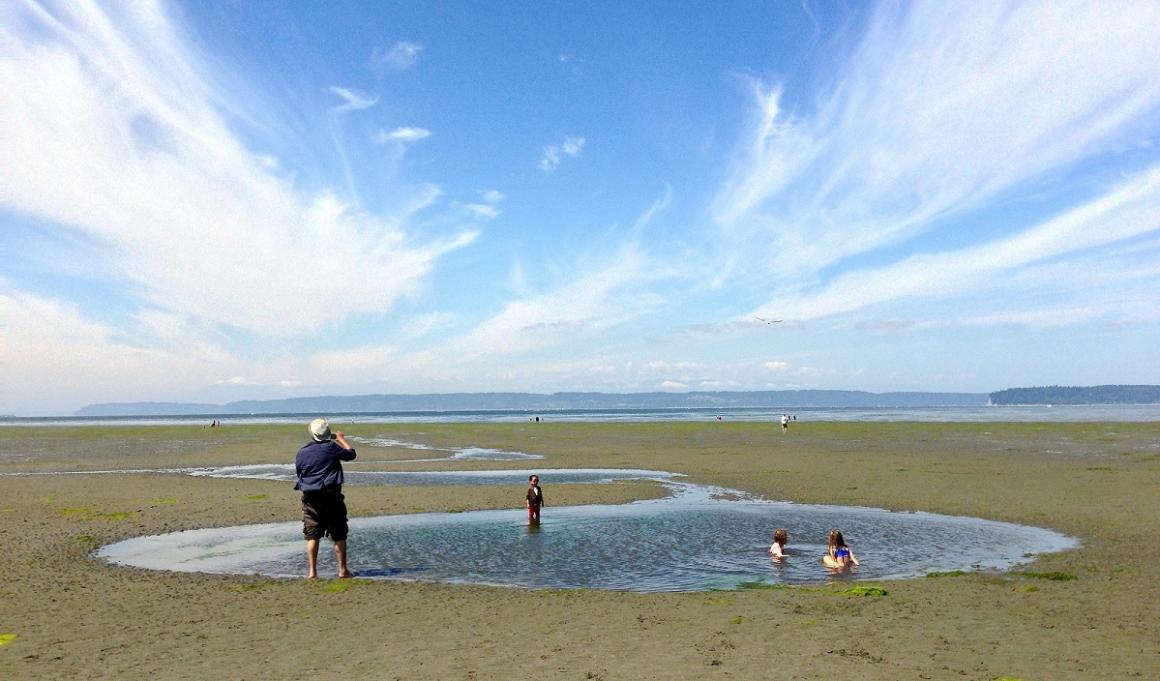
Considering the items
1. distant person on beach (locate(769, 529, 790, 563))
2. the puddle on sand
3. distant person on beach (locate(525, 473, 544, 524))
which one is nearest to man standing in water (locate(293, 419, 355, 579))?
distant person on beach (locate(525, 473, 544, 524))

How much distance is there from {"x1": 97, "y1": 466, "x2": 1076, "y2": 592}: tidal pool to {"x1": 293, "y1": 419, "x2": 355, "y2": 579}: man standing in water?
5.35ft

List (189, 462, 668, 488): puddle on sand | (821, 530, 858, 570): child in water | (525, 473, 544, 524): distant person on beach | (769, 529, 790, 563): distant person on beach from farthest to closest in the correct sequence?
(189, 462, 668, 488): puddle on sand, (525, 473, 544, 524): distant person on beach, (769, 529, 790, 563): distant person on beach, (821, 530, 858, 570): child in water

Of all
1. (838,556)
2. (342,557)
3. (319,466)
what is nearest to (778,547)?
(838,556)

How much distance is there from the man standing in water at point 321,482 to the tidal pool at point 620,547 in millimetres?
1632

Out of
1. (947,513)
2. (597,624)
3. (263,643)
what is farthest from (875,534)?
(263,643)

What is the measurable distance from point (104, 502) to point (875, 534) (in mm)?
26164

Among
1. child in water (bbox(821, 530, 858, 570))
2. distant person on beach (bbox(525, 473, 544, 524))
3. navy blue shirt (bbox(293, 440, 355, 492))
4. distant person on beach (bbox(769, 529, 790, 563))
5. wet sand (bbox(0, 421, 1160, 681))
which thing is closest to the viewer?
wet sand (bbox(0, 421, 1160, 681))

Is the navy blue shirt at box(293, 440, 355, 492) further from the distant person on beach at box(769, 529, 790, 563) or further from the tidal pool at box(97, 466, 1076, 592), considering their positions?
the distant person on beach at box(769, 529, 790, 563)

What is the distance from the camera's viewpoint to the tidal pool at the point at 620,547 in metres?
15.3

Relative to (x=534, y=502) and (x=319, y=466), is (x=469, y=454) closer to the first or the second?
(x=534, y=502)

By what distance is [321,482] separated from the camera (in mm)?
13562

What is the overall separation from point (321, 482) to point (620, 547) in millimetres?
7970

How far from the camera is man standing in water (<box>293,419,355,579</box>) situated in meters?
13.6

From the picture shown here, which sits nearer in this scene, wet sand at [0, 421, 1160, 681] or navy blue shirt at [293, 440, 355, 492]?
wet sand at [0, 421, 1160, 681]
